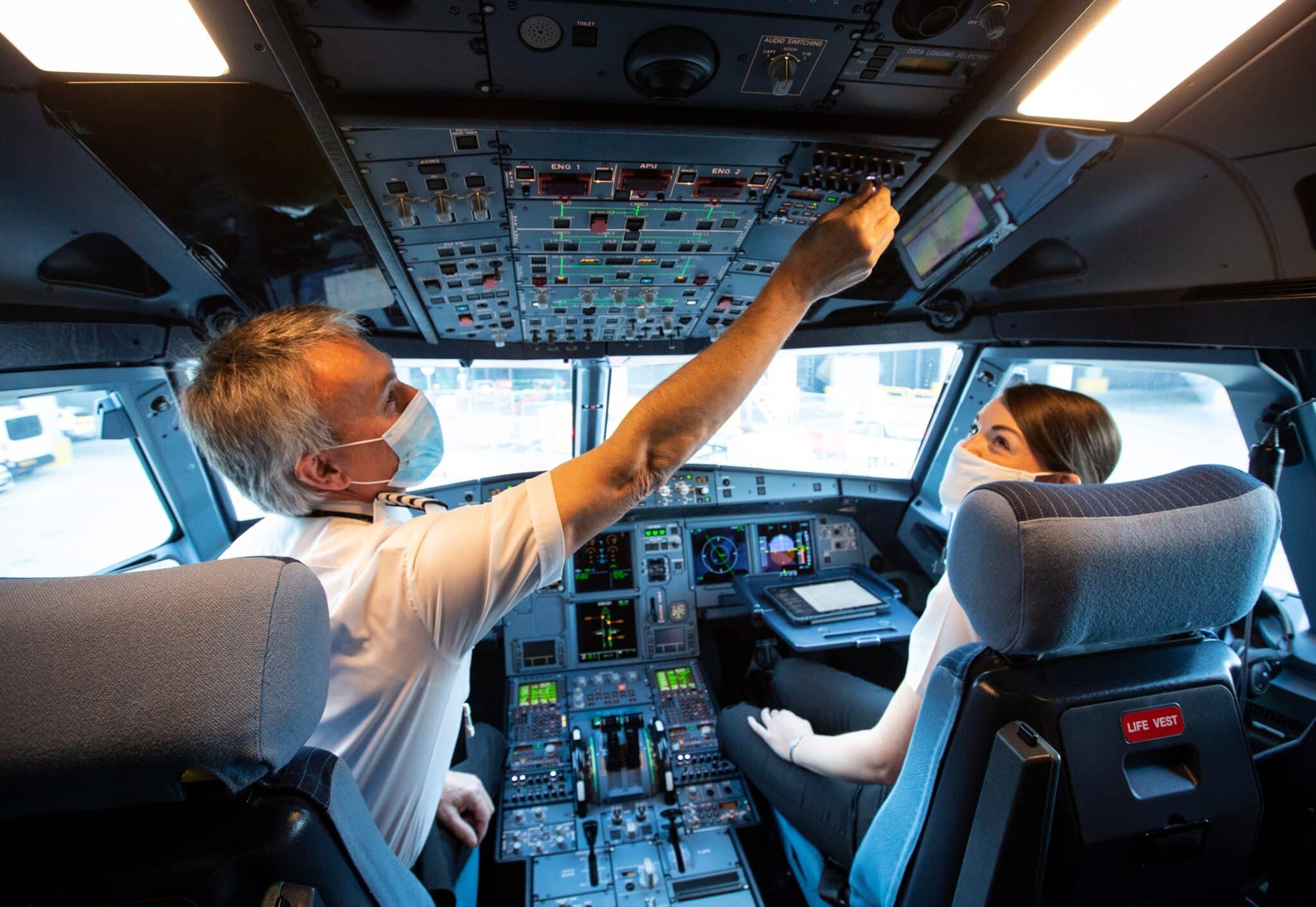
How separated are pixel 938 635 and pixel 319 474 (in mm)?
1609

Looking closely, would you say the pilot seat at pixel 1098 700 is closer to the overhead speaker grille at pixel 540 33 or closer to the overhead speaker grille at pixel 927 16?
the overhead speaker grille at pixel 927 16

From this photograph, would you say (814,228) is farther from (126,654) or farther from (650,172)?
(126,654)

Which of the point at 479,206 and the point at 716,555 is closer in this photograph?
the point at 479,206

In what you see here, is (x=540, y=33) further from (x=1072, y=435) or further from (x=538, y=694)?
(x=538, y=694)

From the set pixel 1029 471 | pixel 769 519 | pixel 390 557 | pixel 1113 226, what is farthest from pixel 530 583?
pixel 769 519

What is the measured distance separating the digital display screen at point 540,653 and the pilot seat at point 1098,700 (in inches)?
103

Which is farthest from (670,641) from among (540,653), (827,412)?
(827,412)

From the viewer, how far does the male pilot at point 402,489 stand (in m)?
1.00

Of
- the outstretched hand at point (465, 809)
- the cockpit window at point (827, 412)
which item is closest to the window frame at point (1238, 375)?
the cockpit window at point (827, 412)

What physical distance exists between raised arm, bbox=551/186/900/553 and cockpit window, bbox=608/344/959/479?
224 centimetres

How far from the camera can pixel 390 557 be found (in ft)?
3.38

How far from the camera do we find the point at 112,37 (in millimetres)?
907

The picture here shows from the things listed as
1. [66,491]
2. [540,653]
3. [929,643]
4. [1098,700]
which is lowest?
[540,653]

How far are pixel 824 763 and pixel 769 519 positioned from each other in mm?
2105
